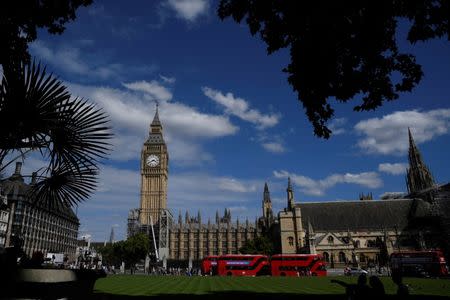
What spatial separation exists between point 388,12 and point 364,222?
261 ft

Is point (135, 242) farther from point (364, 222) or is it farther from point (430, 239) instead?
point (430, 239)

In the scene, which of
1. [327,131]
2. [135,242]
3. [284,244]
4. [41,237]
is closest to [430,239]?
[284,244]

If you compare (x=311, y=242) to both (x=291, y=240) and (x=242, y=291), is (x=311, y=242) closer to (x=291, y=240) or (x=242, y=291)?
(x=291, y=240)

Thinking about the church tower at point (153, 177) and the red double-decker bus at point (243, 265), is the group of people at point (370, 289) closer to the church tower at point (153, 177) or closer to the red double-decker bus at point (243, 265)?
the red double-decker bus at point (243, 265)

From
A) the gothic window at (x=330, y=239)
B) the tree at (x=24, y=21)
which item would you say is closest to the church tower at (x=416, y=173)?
the gothic window at (x=330, y=239)

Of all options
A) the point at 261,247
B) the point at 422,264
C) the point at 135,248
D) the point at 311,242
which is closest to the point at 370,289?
the point at 422,264

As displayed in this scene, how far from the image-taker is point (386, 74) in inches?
349

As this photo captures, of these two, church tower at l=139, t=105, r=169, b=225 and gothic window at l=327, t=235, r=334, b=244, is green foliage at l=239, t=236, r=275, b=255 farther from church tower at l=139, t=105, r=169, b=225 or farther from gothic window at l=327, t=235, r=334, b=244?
church tower at l=139, t=105, r=169, b=225

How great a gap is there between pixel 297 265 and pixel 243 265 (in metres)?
7.80

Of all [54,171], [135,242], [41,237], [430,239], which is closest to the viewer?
[54,171]

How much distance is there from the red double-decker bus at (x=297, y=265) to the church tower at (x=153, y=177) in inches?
2789

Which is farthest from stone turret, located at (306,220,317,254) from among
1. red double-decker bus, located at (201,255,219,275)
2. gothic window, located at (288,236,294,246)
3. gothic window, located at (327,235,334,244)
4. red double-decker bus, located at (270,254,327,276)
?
A: red double-decker bus, located at (201,255,219,275)

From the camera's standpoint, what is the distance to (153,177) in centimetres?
12488

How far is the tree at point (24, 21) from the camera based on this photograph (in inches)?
268
